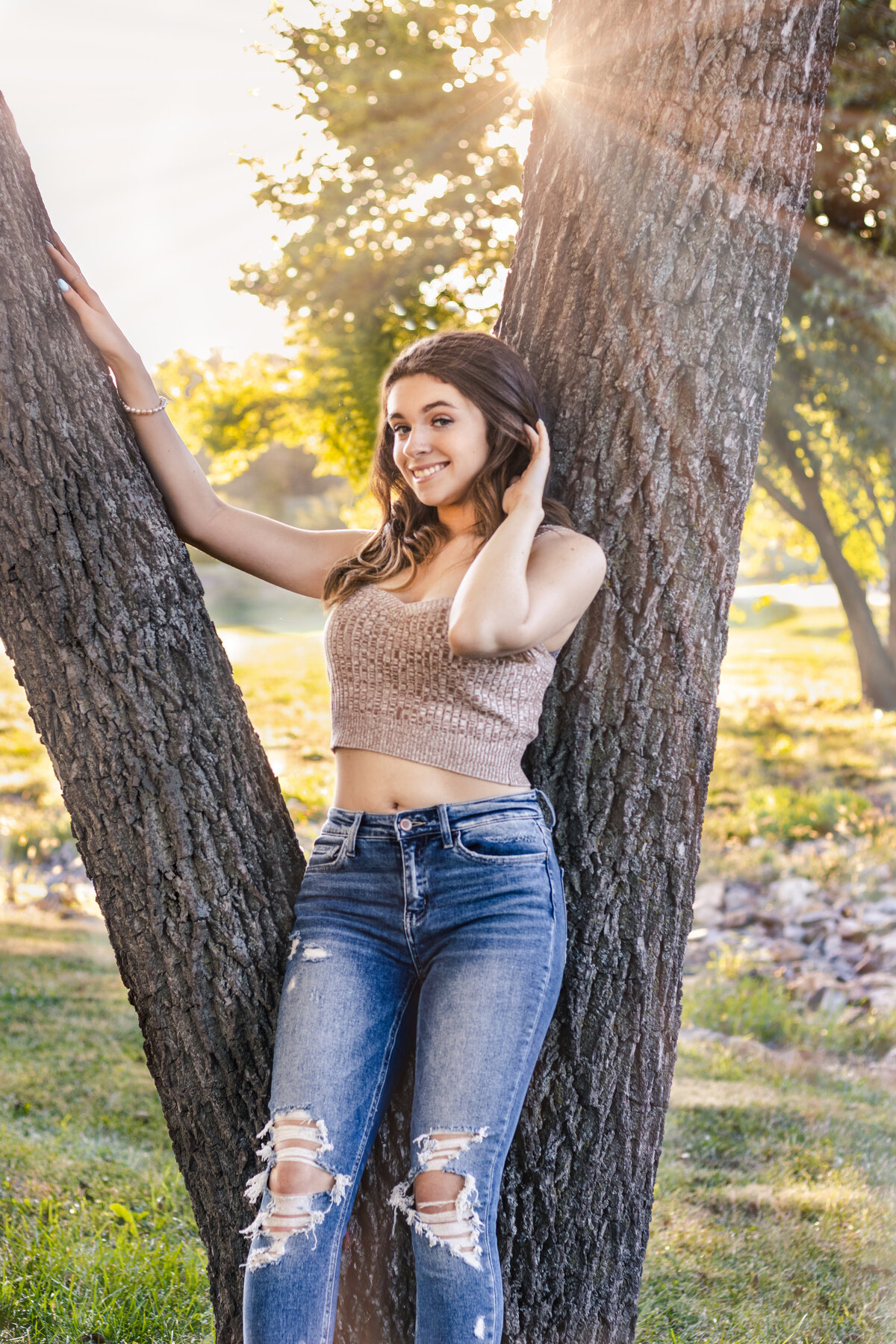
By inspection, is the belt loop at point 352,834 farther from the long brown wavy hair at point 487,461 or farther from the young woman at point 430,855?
the long brown wavy hair at point 487,461

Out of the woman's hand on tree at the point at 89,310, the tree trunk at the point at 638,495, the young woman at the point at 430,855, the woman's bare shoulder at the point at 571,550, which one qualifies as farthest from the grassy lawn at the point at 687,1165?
the woman's hand on tree at the point at 89,310

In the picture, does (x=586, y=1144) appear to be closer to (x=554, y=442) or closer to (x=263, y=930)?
(x=263, y=930)

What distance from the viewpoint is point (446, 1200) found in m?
1.94

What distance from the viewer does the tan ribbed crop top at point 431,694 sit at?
2.21 m

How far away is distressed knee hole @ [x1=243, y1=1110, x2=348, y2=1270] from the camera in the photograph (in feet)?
6.33

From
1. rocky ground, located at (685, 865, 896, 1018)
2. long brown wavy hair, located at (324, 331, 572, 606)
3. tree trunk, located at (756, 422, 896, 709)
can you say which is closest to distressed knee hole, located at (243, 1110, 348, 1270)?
long brown wavy hair, located at (324, 331, 572, 606)

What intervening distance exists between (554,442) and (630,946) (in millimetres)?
1162

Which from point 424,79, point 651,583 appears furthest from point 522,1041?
point 424,79

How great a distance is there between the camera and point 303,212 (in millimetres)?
9164

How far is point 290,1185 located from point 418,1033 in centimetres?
36

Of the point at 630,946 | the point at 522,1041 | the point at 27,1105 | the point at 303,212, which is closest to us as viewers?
the point at 522,1041

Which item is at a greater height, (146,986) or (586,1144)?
(146,986)

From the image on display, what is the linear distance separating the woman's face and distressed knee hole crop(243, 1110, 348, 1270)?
138 cm

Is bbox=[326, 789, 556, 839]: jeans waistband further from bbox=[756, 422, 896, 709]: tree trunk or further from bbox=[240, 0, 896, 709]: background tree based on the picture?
bbox=[756, 422, 896, 709]: tree trunk
